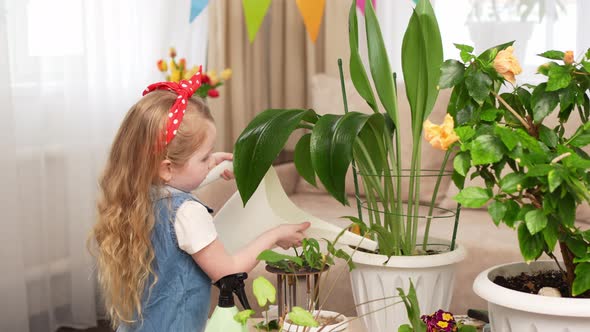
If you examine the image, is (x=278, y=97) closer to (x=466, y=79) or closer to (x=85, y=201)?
(x=85, y=201)

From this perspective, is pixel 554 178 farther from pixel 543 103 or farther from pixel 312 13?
pixel 312 13

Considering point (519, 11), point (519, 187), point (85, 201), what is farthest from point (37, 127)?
point (519, 187)

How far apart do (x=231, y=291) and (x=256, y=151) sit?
0.85 ft

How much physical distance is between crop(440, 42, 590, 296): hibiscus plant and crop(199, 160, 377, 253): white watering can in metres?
0.32

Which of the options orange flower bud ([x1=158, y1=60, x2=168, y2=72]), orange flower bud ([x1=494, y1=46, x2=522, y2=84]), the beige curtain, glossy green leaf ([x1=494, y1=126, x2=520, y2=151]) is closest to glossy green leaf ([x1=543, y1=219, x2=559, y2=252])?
glossy green leaf ([x1=494, y1=126, x2=520, y2=151])

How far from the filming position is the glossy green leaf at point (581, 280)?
1.01m

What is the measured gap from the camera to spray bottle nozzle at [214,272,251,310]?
3.74 ft

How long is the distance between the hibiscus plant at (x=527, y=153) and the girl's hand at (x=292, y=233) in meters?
0.37

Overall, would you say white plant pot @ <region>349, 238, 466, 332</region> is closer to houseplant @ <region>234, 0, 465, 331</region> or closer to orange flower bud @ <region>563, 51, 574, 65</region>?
houseplant @ <region>234, 0, 465, 331</region>

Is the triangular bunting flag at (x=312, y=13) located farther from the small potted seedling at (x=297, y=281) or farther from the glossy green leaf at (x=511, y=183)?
the glossy green leaf at (x=511, y=183)

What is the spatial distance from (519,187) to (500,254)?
1.32 m

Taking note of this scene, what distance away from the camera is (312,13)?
10.5ft

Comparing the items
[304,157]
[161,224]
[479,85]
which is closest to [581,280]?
[479,85]

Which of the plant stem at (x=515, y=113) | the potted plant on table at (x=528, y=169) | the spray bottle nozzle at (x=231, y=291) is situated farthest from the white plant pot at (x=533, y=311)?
the spray bottle nozzle at (x=231, y=291)
